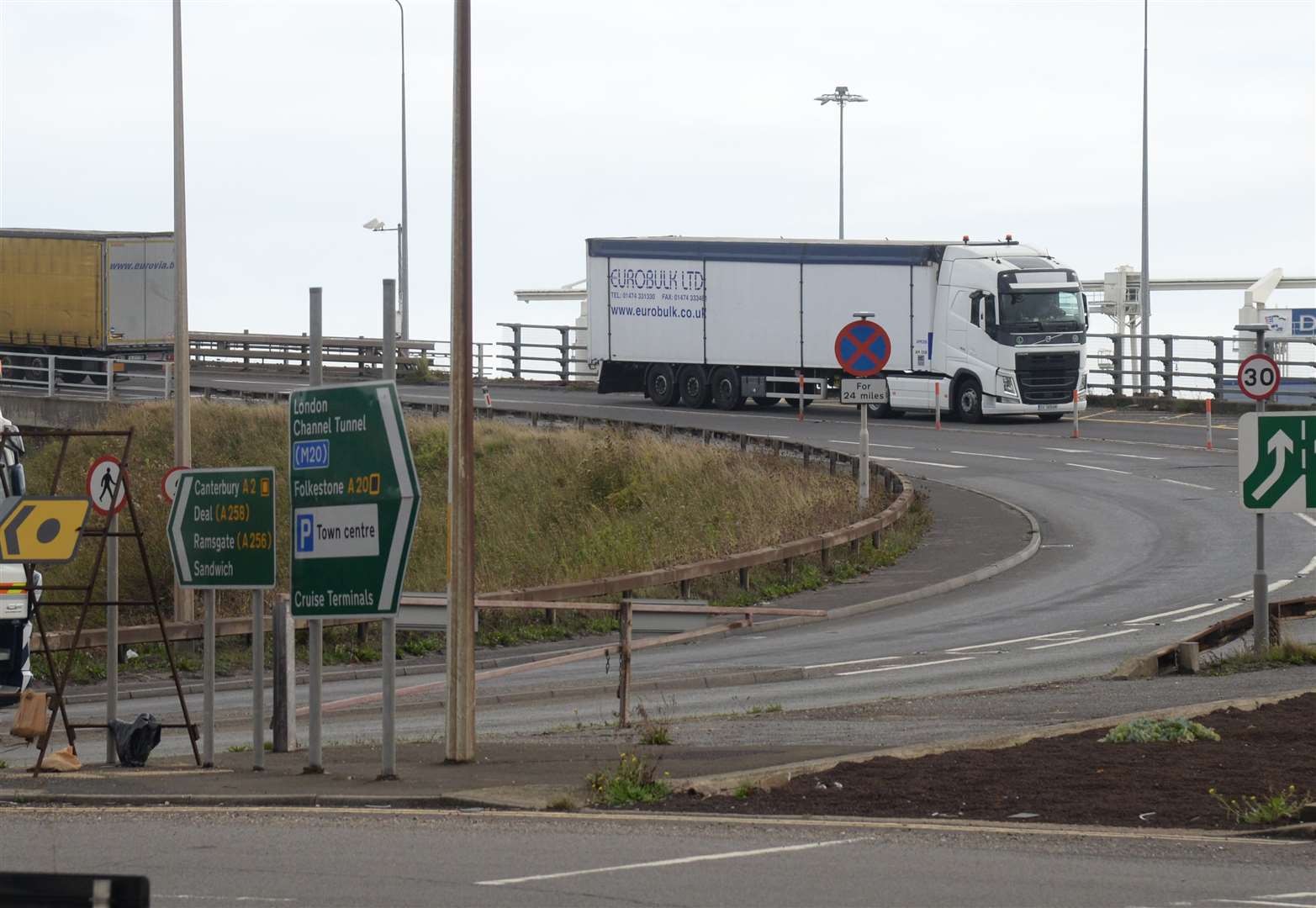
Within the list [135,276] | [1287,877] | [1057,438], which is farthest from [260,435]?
[1287,877]

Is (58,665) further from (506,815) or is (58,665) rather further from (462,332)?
(506,815)

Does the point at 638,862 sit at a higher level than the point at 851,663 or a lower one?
higher

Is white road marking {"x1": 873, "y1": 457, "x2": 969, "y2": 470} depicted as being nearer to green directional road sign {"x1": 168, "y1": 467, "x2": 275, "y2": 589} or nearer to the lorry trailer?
the lorry trailer

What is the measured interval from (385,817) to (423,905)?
7.56 feet

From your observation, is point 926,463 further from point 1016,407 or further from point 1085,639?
point 1085,639

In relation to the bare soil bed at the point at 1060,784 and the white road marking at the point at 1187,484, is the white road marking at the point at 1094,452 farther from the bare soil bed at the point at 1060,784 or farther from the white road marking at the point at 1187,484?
the bare soil bed at the point at 1060,784

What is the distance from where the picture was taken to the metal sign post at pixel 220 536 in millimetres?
11742

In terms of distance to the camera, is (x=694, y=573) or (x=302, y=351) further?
(x=302, y=351)

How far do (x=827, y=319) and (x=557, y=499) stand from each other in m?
11.4

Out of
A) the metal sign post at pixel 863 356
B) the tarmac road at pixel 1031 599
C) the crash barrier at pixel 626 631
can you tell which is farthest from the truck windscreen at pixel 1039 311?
the crash barrier at pixel 626 631

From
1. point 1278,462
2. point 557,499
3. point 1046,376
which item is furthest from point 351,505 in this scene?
point 1046,376

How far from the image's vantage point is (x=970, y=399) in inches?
1693

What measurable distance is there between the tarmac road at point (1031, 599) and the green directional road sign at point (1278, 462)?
216 centimetres

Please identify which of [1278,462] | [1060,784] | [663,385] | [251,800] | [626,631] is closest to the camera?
[1060,784]
